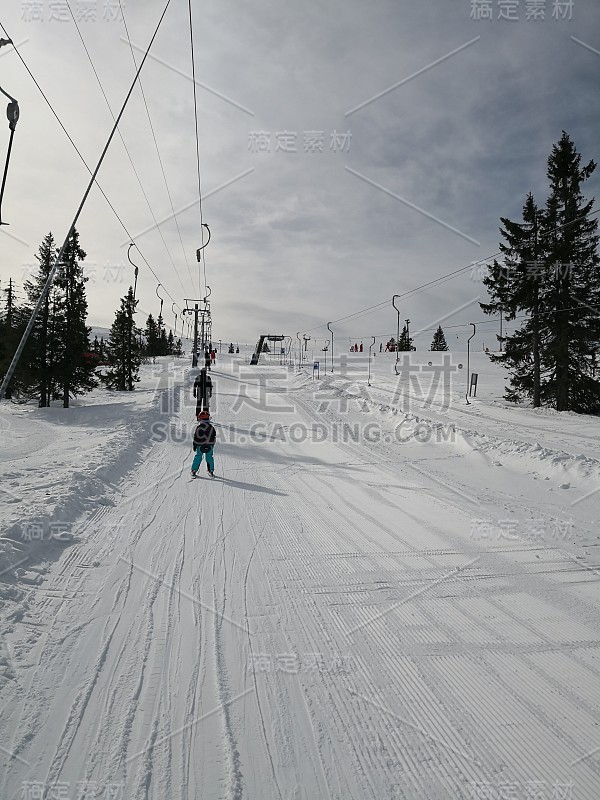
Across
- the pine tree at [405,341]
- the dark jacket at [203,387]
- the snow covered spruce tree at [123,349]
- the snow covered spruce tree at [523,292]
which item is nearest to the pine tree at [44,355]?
the snow covered spruce tree at [123,349]

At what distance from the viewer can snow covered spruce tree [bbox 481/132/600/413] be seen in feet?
75.7

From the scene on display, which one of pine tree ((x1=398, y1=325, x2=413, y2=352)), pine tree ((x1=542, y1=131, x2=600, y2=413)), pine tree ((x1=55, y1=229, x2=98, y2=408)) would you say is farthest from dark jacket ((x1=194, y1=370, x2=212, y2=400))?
pine tree ((x1=398, y1=325, x2=413, y2=352))

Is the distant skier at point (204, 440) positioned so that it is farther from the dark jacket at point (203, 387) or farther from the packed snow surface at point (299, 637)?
the dark jacket at point (203, 387)

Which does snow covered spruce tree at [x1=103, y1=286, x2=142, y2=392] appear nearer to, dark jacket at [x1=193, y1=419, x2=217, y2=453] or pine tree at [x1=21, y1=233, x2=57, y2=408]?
pine tree at [x1=21, y1=233, x2=57, y2=408]

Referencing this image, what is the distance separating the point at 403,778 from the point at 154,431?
45.7 feet

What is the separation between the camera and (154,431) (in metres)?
14.9

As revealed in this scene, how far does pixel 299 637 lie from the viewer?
3.65 meters

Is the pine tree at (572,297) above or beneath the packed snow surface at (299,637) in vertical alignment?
above

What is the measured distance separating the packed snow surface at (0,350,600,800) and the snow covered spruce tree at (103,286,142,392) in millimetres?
25832

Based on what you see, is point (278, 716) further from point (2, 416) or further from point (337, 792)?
point (2, 416)

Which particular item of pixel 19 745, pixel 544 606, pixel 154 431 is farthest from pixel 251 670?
pixel 154 431

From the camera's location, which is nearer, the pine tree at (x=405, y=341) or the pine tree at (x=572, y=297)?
the pine tree at (x=572, y=297)

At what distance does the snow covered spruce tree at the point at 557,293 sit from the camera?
75.7ft

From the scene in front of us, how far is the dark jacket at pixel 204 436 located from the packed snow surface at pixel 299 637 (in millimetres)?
900
